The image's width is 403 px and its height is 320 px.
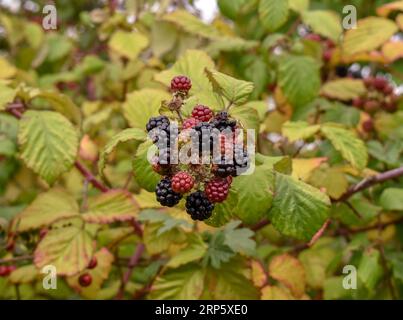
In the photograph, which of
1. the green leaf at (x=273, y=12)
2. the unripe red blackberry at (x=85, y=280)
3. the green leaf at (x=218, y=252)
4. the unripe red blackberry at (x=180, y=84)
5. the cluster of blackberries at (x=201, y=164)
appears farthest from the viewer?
the green leaf at (x=273, y=12)

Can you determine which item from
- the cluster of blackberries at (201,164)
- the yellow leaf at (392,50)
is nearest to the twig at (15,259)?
the cluster of blackberries at (201,164)

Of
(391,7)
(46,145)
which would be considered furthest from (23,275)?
(391,7)

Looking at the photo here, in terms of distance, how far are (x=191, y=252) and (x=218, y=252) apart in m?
0.08

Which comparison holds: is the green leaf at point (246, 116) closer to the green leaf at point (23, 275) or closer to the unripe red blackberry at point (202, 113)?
the unripe red blackberry at point (202, 113)

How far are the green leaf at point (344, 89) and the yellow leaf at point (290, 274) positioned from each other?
821 mm

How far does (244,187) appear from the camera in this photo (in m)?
1.36

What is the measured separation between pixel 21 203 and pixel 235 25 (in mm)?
1195

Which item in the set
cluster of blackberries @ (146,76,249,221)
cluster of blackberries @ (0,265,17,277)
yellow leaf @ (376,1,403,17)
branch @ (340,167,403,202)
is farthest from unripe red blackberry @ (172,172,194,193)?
yellow leaf @ (376,1,403,17)

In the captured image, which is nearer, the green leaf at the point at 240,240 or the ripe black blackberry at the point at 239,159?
the ripe black blackberry at the point at 239,159

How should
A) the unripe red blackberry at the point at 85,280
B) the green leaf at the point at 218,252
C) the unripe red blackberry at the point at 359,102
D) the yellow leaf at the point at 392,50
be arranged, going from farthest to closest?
the unripe red blackberry at the point at 359,102 < the yellow leaf at the point at 392,50 < the unripe red blackberry at the point at 85,280 < the green leaf at the point at 218,252

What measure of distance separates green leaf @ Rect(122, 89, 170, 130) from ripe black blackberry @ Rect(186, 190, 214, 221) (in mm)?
645

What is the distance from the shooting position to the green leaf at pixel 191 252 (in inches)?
66.8

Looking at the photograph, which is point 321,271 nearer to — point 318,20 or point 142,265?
point 142,265

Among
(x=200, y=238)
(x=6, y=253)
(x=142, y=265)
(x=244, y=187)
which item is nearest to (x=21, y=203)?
(x=6, y=253)
